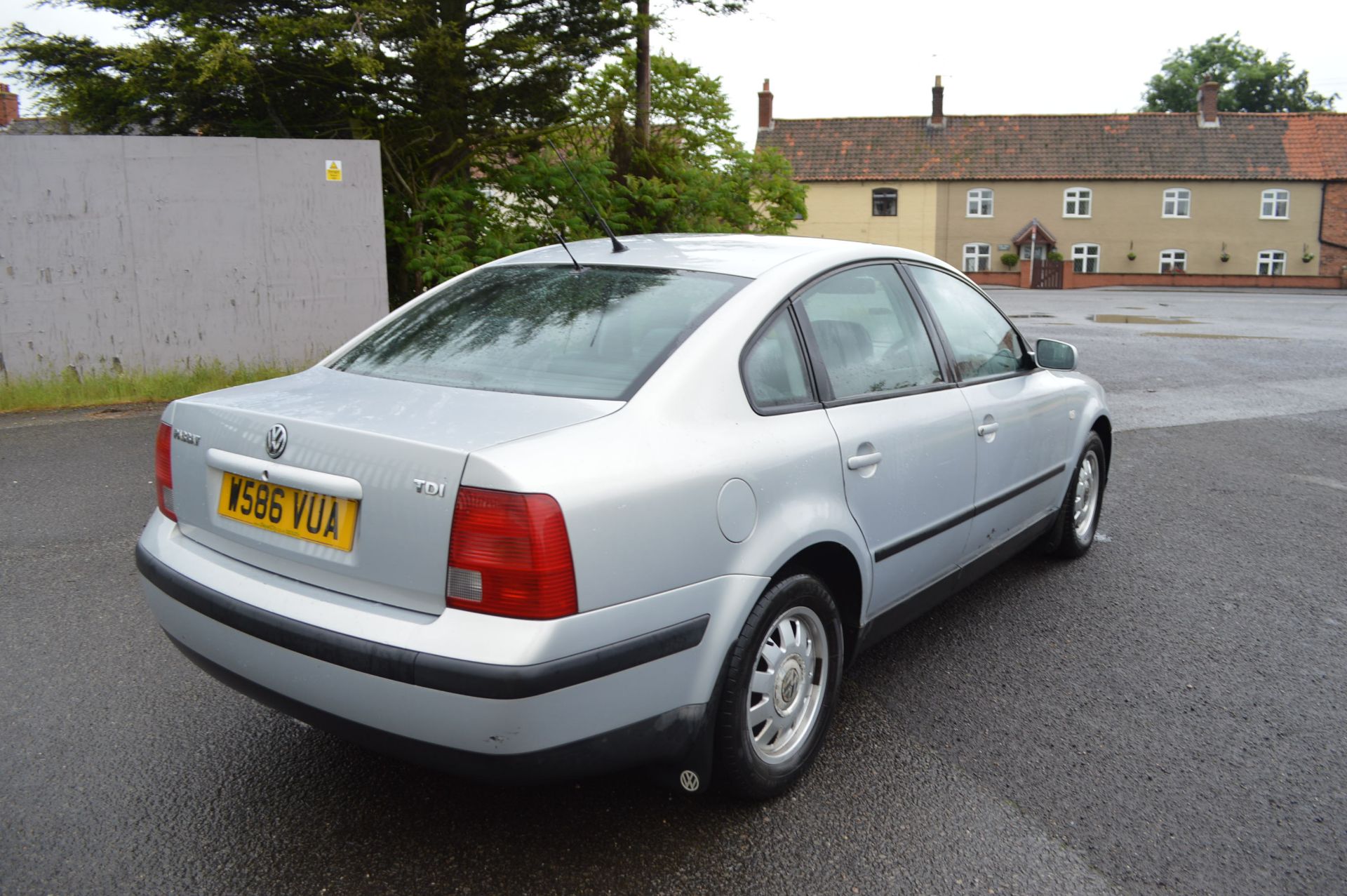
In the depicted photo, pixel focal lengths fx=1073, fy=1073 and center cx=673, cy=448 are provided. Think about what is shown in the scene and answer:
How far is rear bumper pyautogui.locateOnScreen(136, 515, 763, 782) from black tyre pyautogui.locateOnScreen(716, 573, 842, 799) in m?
0.11

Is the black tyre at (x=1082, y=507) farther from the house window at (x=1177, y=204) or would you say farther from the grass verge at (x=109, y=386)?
the house window at (x=1177, y=204)

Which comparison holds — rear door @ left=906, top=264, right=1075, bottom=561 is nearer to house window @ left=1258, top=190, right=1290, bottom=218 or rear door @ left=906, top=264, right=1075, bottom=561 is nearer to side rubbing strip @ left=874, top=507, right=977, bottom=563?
side rubbing strip @ left=874, top=507, right=977, bottom=563

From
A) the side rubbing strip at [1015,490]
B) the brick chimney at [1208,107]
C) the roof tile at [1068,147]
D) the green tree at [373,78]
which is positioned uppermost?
the brick chimney at [1208,107]

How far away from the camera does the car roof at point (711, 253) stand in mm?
3514

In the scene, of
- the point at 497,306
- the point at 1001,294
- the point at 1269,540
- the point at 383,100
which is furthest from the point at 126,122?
the point at 1001,294

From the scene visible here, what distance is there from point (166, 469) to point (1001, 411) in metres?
2.98

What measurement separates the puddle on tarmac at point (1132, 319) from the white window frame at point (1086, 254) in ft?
95.6

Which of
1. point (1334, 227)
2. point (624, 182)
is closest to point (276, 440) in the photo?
point (624, 182)

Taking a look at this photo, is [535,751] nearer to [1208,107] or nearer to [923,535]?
[923,535]

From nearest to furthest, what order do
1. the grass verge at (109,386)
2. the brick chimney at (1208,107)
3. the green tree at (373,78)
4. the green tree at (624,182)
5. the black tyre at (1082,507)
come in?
the black tyre at (1082,507) → the grass verge at (109,386) → the green tree at (373,78) → the green tree at (624,182) → the brick chimney at (1208,107)

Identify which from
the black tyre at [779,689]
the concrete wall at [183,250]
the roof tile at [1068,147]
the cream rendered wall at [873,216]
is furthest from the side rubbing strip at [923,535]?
the roof tile at [1068,147]

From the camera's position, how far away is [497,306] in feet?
11.5

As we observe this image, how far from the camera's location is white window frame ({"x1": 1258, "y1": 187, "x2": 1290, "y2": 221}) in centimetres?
5047

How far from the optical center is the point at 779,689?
3064mm
